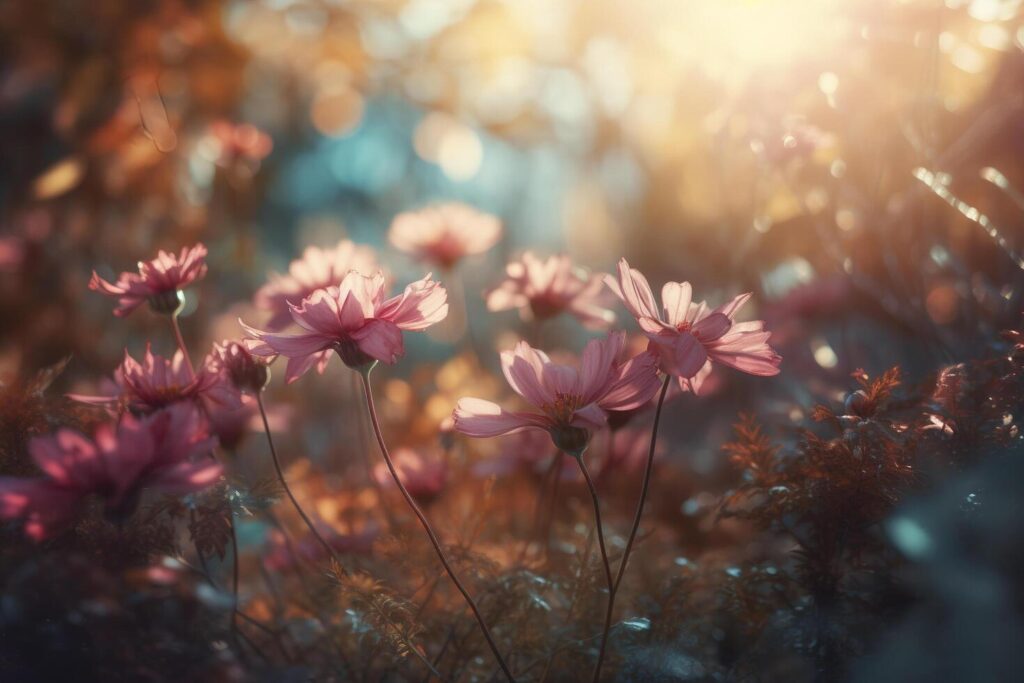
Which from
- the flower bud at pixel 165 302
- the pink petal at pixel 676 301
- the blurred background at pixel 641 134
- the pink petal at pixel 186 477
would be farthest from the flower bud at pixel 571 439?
the blurred background at pixel 641 134

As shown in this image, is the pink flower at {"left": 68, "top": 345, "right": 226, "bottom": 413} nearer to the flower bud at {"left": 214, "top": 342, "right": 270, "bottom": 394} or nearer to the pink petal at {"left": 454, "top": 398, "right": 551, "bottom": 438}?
the flower bud at {"left": 214, "top": 342, "right": 270, "bottom": 394}

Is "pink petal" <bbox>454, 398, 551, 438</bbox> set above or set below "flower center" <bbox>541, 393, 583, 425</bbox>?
below

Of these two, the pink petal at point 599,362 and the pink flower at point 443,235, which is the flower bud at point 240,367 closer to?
the pink petal at point 599,362

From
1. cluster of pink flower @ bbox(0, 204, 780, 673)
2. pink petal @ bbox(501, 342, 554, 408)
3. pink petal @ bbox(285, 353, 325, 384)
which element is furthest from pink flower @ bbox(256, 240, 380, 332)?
pink petal @ bbox(501, 342, 554, 408)

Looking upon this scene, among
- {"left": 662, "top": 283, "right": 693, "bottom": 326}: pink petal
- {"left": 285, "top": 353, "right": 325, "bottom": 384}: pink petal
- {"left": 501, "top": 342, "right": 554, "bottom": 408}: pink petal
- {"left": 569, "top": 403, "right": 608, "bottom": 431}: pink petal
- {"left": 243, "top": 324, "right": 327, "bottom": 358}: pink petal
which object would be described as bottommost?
{"left": 285, "top": 353, "right": 325, "bottom": 384}: pink petal

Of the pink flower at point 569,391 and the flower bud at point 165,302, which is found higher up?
the pink flower at point 569,391
